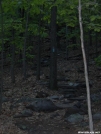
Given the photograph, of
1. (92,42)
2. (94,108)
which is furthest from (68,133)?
(92,42)

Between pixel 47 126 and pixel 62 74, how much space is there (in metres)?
10.4

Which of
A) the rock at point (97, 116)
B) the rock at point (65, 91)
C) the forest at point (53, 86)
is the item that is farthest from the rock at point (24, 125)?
the rock at point (65, 91)

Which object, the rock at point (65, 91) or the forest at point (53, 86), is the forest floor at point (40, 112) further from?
the rock at point (65, 91)

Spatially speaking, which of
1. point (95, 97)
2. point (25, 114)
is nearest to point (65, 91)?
point (95, 97)

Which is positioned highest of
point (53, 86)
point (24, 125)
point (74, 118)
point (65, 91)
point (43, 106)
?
point (53, 86)

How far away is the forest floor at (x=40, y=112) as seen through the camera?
949 centimetres

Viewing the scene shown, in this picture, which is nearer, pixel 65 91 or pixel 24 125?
pixel 24 125

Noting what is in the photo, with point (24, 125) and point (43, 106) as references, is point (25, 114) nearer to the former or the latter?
point (43, 106)

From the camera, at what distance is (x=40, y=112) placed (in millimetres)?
11500

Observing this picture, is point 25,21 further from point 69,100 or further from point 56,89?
point 69,100

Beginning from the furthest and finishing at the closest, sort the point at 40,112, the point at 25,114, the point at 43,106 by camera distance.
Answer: the point at 43,106 < the point at 40,112 < the point at 25,114

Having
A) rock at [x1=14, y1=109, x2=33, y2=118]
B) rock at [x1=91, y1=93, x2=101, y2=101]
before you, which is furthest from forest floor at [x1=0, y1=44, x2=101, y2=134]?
rock at [x1=91, y1=93, x2=101, y2=101]

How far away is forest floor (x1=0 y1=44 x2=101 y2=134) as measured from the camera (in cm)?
949

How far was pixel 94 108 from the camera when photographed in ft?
39.3
